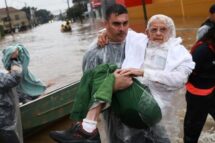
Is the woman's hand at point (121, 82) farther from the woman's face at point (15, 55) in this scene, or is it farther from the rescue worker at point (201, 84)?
the woman's face at point (15, 55)

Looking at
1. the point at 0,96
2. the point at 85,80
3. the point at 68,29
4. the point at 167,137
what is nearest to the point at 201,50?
the point at 167,137

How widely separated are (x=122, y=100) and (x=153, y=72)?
287 millimetres

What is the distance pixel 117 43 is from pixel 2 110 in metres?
2.36

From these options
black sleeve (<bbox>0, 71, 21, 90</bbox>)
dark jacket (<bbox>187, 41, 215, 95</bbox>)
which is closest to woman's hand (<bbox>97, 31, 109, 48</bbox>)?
dark jacket (<bbox>187, 41, 215, 95</bbox>)

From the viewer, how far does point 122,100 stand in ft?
9.25

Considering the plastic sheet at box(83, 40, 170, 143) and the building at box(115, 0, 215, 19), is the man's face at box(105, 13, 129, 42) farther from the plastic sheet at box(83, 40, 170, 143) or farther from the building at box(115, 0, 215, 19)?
the building at box(115, 0, 215, 19)

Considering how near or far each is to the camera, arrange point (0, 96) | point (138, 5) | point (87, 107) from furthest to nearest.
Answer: point (138, 5)
point (0, 96)
point (87, 107)

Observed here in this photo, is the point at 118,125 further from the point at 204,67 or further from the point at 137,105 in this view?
the point at 204,67

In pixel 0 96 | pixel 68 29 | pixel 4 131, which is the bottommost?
pixel 68 29

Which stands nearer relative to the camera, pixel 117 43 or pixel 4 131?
pixel 117 43

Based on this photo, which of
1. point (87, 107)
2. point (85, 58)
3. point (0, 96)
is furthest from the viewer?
point (0, 96)

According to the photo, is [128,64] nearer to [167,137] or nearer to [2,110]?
[167,137]

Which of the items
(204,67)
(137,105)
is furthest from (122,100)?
(204,67)

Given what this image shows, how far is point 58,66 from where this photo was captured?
17.9 meters
